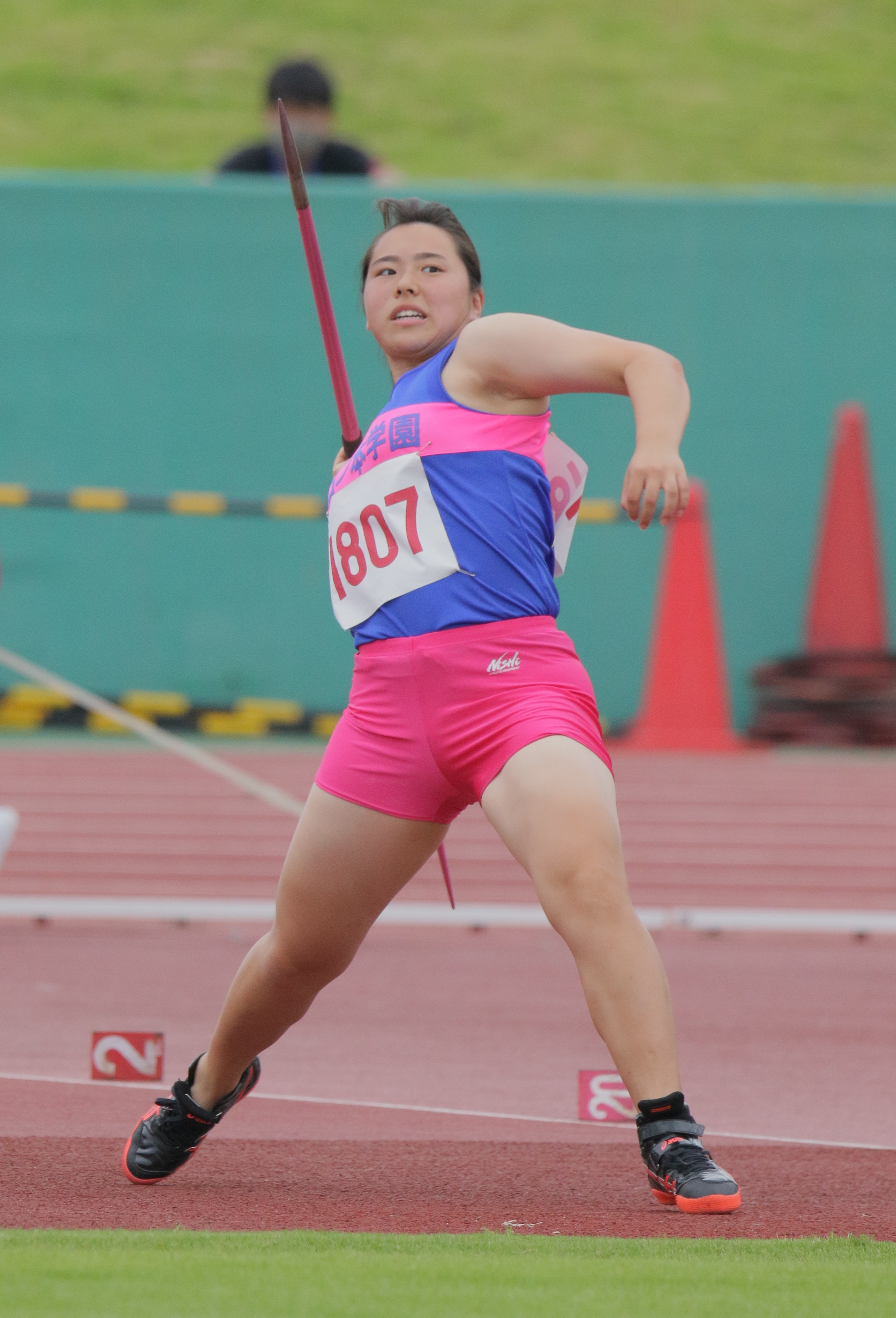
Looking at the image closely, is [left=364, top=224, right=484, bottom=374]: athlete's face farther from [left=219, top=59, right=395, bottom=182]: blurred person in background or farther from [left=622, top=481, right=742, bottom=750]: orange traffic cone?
[left=219, top=59, right=395, bottom=182]: blurred person in background

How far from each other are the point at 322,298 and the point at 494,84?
750 inches

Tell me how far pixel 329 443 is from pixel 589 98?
1219cm

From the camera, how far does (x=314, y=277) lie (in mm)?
4246

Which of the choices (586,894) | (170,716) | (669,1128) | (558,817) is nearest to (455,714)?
(558,817)

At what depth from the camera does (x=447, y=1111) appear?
494 centimetres

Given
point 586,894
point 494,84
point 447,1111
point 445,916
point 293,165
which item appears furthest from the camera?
point 494,84

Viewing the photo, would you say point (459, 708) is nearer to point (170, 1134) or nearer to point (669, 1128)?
point (669, 1128)

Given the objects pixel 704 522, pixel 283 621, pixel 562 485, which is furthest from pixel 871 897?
pixel 562 485

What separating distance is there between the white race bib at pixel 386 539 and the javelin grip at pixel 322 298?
405 mm

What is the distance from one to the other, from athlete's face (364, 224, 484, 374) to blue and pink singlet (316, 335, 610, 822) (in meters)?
0.15

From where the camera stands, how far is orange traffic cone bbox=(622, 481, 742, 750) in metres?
11.0

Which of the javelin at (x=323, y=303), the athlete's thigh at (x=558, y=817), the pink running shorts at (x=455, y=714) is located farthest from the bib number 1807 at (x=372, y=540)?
the athlete's thigh at (x=558, y=817)

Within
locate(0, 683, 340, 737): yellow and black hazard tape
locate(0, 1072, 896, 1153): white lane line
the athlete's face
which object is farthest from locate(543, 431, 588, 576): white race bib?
locate(0, 683, 340, 737): yellow and black hazard tape

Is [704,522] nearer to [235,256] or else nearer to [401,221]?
[235,256]
